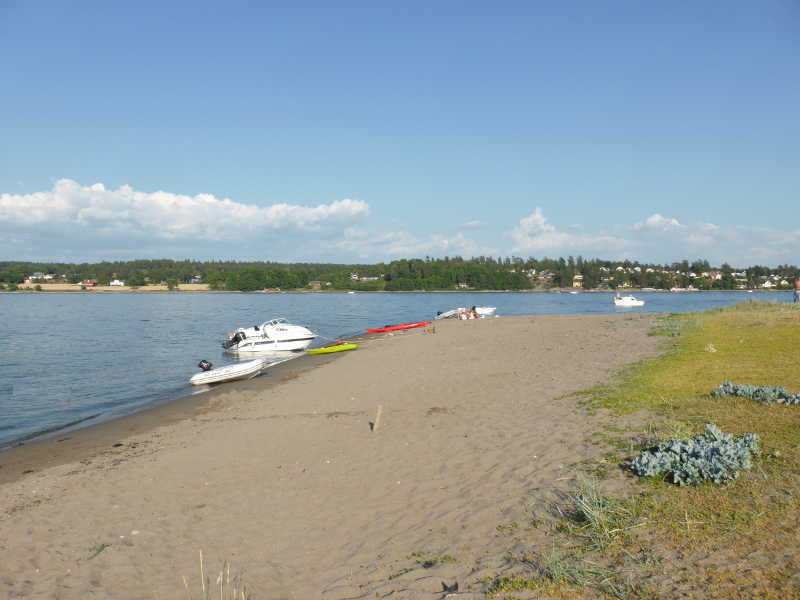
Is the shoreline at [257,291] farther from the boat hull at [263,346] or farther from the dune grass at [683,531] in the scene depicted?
the dune grass at [683,531]

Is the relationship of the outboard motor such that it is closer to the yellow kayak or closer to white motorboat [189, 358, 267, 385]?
the yellow kayak

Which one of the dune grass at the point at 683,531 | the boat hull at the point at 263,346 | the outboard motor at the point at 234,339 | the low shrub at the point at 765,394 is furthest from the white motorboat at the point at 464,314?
the dune grass at the point at 683,531

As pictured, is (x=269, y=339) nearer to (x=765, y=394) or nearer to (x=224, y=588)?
(x=765, y=394)

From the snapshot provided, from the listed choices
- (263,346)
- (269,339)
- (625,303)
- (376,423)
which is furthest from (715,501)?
(625,303)

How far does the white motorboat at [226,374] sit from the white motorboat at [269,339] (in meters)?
11.3

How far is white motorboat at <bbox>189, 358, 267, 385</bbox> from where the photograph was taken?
24328mm

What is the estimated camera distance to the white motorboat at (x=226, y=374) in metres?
24.3

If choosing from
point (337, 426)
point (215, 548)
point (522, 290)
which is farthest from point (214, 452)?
point (522, 290)

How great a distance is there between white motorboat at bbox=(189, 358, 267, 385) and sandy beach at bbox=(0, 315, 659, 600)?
7069mm

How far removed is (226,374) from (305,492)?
55.7 feet

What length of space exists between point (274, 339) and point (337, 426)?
25641 mm

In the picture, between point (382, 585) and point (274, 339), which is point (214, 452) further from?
point (274, 339)

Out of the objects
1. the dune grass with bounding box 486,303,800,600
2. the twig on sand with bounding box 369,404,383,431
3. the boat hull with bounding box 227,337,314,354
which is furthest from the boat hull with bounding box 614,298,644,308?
the dune grass with bounding box 486,303,800,600

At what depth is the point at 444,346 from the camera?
30453mm
